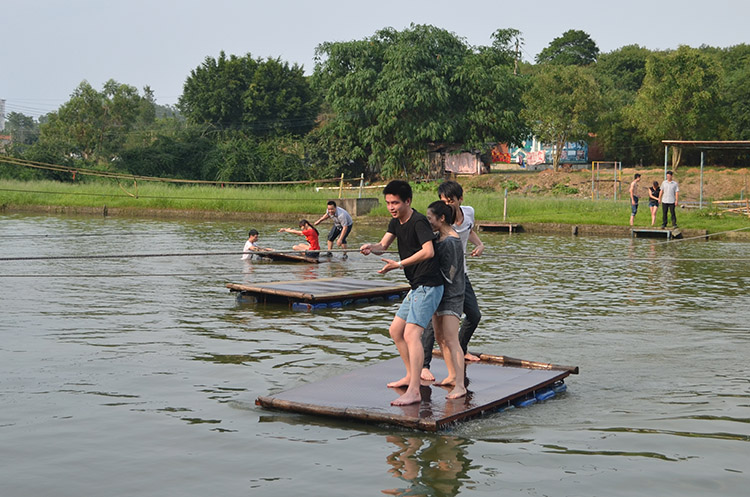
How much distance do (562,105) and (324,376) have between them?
4729cm

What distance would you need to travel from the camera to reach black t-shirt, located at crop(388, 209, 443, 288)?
276 inches

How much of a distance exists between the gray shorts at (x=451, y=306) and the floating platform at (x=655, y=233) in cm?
2036

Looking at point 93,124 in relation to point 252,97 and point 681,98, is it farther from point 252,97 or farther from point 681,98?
point 681,98

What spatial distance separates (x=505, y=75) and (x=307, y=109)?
16.2 m

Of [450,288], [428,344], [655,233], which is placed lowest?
[428,344]

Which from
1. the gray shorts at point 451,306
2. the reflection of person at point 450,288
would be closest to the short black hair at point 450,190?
the reflection of person at point 450,288

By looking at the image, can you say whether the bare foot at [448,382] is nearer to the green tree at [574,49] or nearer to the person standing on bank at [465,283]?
the person standing on bank at [465,283]

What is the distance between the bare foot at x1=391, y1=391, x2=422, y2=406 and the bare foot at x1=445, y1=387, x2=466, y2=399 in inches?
12.3

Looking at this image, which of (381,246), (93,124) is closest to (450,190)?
(381,246)

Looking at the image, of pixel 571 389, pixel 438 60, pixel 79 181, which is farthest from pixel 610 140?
pixel 571 389

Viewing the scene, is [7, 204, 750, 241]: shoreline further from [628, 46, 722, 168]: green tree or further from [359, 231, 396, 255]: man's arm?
[628, 46, 722, 168]: green tree

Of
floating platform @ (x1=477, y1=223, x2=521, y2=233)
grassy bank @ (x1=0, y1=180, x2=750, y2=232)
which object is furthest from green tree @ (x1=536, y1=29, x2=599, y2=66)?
floating platform @ (x1=477, y1=223, x2=521, y2=233)

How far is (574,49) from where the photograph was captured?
259ft

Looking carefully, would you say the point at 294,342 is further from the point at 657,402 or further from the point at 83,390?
the point at 657,402
